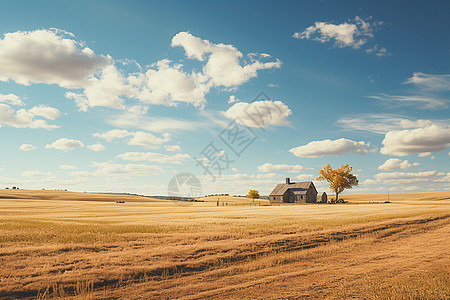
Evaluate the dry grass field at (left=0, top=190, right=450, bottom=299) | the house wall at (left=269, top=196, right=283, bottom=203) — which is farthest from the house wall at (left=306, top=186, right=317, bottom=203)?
the dry grass field at (left=0, top=190, right=450, bottom=299)

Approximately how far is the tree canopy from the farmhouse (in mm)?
5431

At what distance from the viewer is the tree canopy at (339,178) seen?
10119cm

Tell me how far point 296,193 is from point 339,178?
1571 centimetres

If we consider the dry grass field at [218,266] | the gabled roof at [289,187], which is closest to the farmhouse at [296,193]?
the gabled roof at [289,187]

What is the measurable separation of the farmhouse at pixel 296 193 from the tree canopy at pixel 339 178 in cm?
543

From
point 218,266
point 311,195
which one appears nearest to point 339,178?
point 311,195

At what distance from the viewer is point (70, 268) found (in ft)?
39.0

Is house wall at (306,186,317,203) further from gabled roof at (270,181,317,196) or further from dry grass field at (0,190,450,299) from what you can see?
dry grass field at (0,190,450,299)

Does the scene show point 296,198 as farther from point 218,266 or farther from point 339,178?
point 218,266

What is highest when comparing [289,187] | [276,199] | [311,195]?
[289,187]

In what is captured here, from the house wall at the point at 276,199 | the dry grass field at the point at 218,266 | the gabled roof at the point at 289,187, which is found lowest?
the house wall at the point at 276,199

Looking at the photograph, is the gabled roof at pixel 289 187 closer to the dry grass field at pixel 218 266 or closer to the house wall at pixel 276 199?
the house wall at pixel 276 199

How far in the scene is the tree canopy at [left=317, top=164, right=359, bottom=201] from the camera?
332 ft

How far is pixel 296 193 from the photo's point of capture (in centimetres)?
10462
